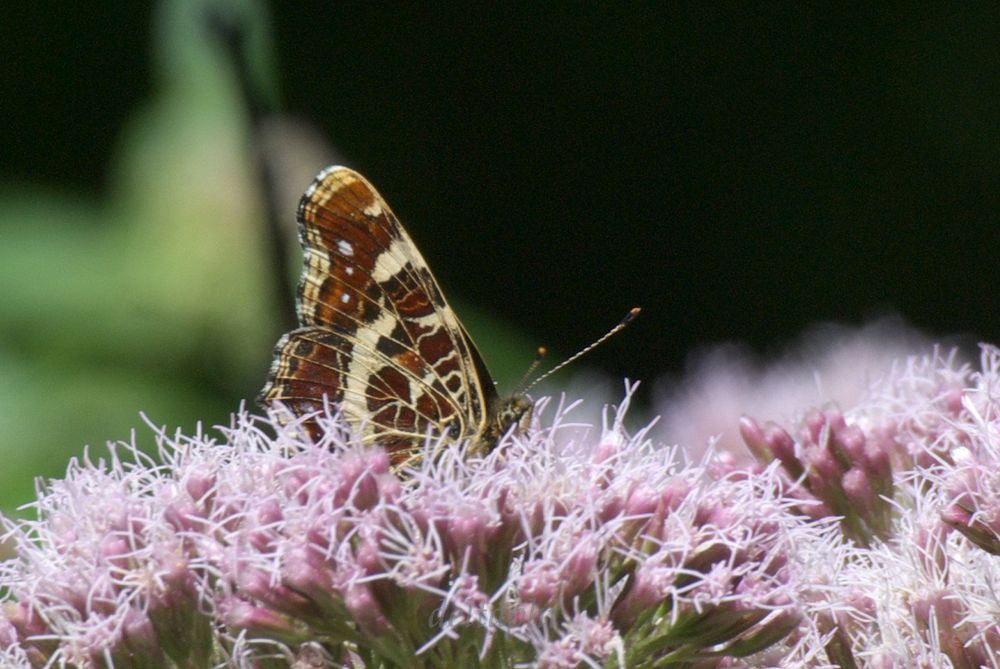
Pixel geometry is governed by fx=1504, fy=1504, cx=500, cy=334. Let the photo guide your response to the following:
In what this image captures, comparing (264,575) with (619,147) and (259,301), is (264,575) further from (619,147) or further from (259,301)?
(619,147)

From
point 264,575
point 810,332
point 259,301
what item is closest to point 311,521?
point 264,575

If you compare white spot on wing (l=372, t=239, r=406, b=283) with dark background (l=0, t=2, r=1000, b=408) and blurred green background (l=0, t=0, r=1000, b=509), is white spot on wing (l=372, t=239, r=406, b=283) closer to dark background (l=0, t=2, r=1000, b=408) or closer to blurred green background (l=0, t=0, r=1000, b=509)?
blurred green background (l=0, t=0, r=1000, b=509)

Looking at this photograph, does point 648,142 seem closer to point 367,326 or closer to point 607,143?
point 607,143

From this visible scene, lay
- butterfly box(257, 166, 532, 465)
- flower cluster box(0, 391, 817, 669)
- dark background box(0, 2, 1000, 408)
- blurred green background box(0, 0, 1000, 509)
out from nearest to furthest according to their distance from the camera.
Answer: flower cluster box(0, 391, 817, 669) → butterfly box(257, 166, 532, 465) → blurred green background box(0, 0, 1000, 509) → dark background box(0, 2, 1000, 408)

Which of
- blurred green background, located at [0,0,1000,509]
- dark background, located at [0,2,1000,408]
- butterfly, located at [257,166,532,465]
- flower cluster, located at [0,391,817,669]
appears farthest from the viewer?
dark background, located at [0,2,1000,408]

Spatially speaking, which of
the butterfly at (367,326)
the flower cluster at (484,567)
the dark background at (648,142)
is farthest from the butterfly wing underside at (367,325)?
the dark background at (648,142)

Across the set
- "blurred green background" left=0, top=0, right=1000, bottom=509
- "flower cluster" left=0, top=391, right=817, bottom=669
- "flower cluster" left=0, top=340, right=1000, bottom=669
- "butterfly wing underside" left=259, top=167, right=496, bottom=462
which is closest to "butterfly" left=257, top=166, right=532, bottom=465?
"butterfly wing underside" left=259, top=167, right=496, bottom=462

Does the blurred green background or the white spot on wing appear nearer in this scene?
the white spot on wing

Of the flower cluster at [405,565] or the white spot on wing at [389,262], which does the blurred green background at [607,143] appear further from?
the flower cluster at [405,565]

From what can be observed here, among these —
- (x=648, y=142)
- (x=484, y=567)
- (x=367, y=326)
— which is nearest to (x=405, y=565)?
(x=484, y=567)
